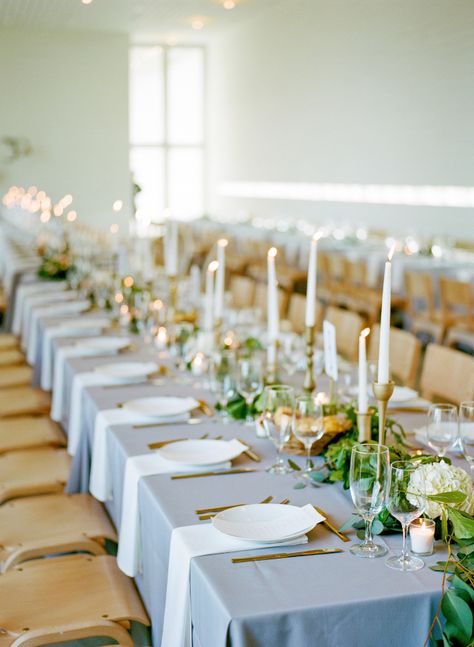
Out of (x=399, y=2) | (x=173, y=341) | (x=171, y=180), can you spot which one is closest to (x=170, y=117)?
(x=171, y=180)

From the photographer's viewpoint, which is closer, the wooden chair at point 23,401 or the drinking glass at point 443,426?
the drinking glass at point 443,426

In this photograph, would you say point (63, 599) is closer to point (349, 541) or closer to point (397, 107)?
point (349, 541)

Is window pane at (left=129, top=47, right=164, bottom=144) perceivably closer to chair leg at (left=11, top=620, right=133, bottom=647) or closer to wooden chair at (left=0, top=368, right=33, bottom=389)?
wooden chair at (left=0, top=368, right=33, bottom=389)

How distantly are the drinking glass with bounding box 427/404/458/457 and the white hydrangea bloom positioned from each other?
0.44 metres

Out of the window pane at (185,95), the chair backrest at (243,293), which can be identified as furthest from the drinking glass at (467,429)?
the window pane at (185,95)

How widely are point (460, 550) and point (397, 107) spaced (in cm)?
1065

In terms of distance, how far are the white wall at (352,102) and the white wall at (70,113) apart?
2310mm

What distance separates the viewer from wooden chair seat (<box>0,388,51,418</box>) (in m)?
4.45

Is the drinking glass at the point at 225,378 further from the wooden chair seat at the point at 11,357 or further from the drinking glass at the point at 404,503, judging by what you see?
the wooden chair seat at the point at 11,357

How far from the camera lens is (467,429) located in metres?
2.35

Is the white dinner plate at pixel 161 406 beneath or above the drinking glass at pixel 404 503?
beneath

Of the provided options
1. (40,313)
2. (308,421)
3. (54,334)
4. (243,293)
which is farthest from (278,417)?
(243,293)

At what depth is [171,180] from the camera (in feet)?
66.0

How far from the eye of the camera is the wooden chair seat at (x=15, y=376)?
16.9ft
